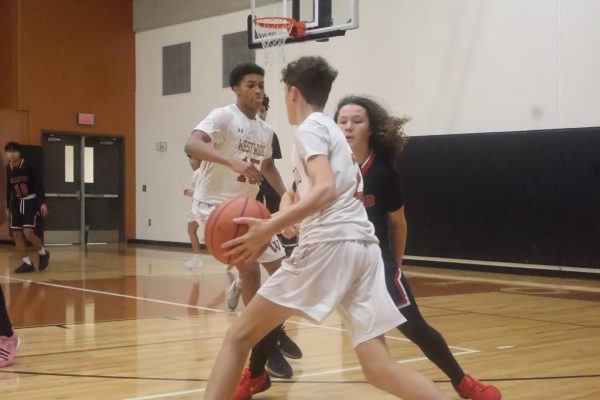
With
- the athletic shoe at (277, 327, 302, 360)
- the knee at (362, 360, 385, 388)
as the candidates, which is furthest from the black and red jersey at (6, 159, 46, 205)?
the knee at (362, 360, 385, 388)

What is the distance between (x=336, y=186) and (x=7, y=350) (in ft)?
9.69

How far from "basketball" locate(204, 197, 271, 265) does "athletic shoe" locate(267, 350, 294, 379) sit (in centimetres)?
180

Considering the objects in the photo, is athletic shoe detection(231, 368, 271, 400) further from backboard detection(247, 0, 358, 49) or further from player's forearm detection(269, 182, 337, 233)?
backboard detection(247, 0, 358, 49)

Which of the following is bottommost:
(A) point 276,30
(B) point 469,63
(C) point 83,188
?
(C) point 83,188

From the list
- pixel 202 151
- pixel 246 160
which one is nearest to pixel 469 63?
pixel 246 160

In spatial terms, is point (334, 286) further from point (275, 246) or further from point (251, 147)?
point (251, 147)

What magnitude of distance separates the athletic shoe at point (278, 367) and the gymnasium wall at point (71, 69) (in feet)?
45.9

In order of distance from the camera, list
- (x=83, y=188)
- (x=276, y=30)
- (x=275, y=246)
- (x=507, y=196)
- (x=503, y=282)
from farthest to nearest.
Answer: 1. (x=83, y=188)
2. (x=276, y=30)
3. (x=507, y=196)
4. (x=503, y=282)
5. (x=275, y=246)

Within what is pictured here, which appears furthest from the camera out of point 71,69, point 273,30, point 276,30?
point 71,69

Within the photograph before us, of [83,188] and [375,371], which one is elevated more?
[83,188]

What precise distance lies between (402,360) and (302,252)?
2529mm

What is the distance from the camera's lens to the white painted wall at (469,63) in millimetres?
11469

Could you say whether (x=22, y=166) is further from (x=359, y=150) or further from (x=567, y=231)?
(x=359, y=150)

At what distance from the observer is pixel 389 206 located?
4336 mm
